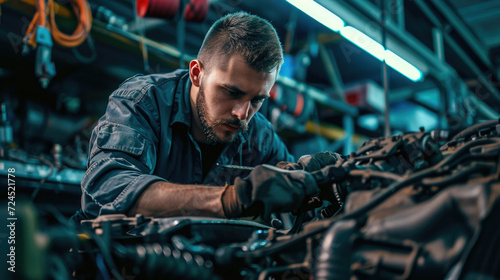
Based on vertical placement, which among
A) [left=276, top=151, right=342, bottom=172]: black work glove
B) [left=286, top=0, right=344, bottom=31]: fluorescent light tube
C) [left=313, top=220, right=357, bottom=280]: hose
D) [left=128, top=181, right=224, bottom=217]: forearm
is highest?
[left=286, top=0, right=344, bottom=31]: fluorescent light tube

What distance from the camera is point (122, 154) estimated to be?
0.99 m

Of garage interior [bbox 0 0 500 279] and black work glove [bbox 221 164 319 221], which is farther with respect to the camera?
black work glove [bbox 221 164 319 221]

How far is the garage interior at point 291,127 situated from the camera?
1.37 feet

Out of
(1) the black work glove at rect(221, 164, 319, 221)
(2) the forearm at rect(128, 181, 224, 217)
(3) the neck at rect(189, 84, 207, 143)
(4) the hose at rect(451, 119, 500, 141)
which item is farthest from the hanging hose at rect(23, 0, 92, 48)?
(4) the hose at rect(451, 119, 500, 141)

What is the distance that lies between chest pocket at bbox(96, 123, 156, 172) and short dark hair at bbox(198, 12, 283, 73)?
0.42m

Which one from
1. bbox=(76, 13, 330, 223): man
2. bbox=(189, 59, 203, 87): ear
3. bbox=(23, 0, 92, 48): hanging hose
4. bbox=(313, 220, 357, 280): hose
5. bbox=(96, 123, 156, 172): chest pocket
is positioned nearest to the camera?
bbox=(313, 220, 357, 280): hose

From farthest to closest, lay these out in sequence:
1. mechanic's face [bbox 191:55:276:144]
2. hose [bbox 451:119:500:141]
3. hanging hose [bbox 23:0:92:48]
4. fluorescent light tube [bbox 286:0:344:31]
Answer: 1. fluorescent light tube [bbox 286:0:344:31]
2. hanging hose [bbox 23:0:92:48]
3. mechanic's face [bbox 191:55:276:144]
4. hose [bbox 451:119:500:141]

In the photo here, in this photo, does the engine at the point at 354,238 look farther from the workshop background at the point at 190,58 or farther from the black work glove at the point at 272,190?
the workshop background at the point at 190,58

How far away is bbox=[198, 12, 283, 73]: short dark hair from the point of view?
4.15ft

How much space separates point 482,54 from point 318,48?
2.48 metres

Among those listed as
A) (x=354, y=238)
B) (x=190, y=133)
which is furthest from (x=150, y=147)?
(x=354, y=238)

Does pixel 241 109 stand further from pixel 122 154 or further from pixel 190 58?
pixel 190 58

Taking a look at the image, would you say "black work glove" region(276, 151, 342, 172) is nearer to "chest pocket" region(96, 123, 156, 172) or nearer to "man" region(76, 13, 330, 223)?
"man" region(76, 13, 330, 223)

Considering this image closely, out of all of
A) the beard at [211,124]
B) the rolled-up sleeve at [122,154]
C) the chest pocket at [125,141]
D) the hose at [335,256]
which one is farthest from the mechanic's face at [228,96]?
the hose at [335,256]
